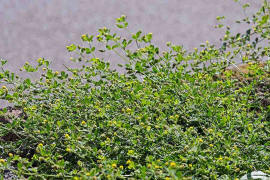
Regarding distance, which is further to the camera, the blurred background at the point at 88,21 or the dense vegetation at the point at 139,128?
the blurred background at the point at 88,21

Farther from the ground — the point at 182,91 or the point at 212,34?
the point at 212,34

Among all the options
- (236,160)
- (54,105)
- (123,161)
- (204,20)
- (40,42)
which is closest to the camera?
(236,160)

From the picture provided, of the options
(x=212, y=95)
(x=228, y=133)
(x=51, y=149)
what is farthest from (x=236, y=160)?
(x=51, y=149)

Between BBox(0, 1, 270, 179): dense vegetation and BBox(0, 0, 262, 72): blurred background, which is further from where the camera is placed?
BBox(0, 0, 262, 72): blurred background

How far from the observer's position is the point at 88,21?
5.39 m

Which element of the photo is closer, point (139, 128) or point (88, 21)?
point (139, 128)

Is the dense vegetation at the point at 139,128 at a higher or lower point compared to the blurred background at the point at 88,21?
lower

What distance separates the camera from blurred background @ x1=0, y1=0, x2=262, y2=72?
16.4ft

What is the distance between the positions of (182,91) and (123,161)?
633 millimetres

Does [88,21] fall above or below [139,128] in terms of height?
above

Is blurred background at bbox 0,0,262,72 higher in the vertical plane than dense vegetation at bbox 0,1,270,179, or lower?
higher

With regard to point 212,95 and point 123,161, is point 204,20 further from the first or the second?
point 123,161

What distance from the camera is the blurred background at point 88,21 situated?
5.00 metres

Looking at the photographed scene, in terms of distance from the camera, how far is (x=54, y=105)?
274cm
